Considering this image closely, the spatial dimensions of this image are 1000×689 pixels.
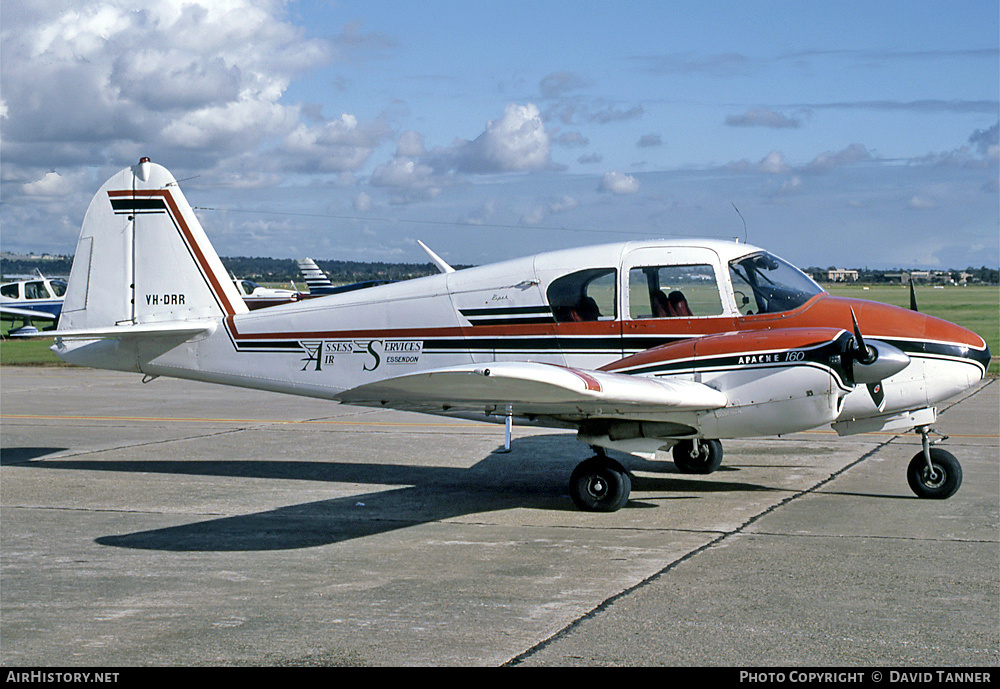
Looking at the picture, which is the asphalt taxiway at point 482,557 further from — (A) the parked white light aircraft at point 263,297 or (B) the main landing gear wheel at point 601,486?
(A) the parked white light aircraft at point 263,297

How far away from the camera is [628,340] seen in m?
10.0

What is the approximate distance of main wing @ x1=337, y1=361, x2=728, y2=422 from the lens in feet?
26.0

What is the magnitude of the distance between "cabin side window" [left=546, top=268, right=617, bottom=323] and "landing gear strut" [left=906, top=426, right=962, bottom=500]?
331 cm

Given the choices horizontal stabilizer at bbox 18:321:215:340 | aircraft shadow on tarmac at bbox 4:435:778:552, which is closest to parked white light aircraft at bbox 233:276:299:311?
aircraft shadow on tarmac at bbox 4:435:778:552

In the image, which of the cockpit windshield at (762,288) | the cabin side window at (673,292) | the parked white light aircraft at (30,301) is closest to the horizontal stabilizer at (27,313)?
the parked white light aircraft at (30,301)

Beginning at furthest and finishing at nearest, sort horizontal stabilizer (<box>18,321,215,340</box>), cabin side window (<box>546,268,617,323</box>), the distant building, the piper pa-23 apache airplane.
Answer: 1. the distant building
2. horizontal stabilizer (<box>18,321,215,340</box>)
3. cabin side window (<box>546,268,617,323</box>)
4. the piper pa-23 apache airplane

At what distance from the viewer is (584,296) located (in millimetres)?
10164

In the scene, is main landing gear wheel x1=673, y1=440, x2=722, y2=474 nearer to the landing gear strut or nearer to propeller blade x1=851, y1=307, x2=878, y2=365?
the landing gear strut

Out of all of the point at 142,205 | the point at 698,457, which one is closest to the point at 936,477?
the point at 698,457

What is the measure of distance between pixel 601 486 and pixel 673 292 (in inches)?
81.5

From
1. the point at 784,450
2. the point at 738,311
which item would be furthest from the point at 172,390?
the point at 738,311

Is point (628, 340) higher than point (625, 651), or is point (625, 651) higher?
point (628, 340)
